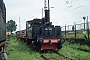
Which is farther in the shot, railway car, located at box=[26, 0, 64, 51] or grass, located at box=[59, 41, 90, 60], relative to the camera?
railway car, located at box=[26, 0, 64, 51]

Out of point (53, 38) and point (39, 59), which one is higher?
point (53, 38)

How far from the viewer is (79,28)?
24.8 metres

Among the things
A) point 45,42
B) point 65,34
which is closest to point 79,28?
point 65,34

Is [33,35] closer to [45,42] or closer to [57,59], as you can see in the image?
[45,42]

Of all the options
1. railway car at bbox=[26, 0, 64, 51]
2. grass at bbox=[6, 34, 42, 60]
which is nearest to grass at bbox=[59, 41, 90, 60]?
railway car at bbox=[26, 0, 64, 51]

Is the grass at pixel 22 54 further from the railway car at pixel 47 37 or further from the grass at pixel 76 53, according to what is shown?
the grass at pixel 76 53

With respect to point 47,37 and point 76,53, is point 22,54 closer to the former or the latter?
point 47,37

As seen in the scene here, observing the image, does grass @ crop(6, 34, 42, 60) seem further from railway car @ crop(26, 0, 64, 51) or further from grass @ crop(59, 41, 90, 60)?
grass @ crop(59, 41, 90, 60)

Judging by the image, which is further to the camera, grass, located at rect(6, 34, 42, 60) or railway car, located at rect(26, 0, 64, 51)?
railway car, located at rect(26, 0, 64, 51)

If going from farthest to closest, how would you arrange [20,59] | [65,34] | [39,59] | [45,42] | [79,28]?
1. [65,34]
2. [79,28]
3. [45,42]
4. [39,59]
5. [20,59]

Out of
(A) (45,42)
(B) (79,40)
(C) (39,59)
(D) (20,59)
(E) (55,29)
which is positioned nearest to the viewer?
(D) (20,59)

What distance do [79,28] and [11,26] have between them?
88.7 meters

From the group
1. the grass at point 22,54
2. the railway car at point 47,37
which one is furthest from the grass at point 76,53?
the grass at point 22,54

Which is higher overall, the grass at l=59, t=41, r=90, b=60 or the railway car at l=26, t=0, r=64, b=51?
the railway car at l=26, t=0, r=64, b=51
